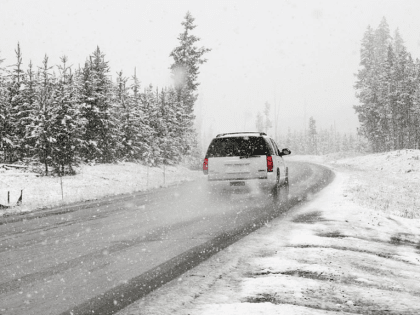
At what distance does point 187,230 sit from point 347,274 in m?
3.38

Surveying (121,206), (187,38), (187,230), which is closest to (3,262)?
(187,230)

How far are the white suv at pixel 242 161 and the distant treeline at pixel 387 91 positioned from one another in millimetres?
46456

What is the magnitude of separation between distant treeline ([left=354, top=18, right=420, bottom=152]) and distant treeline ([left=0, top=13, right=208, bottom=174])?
2795 cm

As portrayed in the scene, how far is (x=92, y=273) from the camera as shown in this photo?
4555 millimetres

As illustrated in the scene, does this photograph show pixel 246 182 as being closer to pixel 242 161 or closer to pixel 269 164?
pixel 242 161

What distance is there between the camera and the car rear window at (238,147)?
12.0 meters

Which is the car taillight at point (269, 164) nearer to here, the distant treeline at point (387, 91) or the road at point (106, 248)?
the road at point (106, 248)

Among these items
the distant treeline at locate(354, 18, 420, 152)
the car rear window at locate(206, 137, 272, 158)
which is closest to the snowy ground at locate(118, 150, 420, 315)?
the car rear window at locate(206, 137, 272, 158)

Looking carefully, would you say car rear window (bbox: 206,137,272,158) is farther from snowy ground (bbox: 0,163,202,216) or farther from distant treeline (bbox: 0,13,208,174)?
distant treeline (bbox: 0,13,208,174)

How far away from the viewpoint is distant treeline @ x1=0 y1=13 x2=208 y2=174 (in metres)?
23.1

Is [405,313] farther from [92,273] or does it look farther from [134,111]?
[134,111]

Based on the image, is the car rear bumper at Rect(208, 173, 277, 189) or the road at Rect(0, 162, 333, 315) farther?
the car rear bumper at Rect(208, 173, 277, 189)

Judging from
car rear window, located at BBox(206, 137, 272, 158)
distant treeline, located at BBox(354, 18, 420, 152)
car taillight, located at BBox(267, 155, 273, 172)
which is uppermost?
distant treeline, located at BBox(354, 18, 420, 152)

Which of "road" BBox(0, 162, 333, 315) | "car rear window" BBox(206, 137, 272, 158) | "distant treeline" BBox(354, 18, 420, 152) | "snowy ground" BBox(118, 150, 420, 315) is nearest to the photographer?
"snowy ground" BBox(118, 150, 420, 315)
